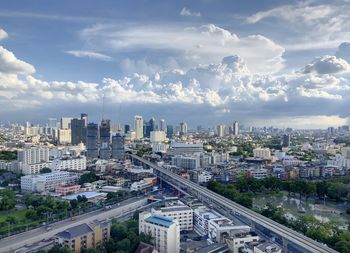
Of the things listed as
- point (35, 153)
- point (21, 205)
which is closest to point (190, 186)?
point (21, 205)

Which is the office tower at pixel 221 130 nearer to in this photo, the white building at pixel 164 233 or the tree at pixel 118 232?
the tree at pixel 118 232

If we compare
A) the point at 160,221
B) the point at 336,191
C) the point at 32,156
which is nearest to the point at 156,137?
the point at 32,156

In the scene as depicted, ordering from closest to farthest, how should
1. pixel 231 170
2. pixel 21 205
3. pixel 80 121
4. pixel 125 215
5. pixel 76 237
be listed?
pixel 76 237
pixel 125 215
pixel 21 205
pixel 231 170
pixel 80 121

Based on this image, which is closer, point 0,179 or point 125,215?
point 125,215

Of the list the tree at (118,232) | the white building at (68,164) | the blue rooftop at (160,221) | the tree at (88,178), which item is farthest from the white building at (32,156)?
the blue rooftop at (160,221)

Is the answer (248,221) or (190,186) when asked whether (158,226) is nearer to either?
(248,221)

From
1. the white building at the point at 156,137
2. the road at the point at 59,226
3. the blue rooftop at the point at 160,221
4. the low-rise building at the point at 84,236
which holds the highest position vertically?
the white building at the point at 156,137

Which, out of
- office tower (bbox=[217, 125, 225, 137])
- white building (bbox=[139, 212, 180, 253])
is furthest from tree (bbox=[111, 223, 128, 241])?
office tower (bbox=[217, 125, 225, 137])
